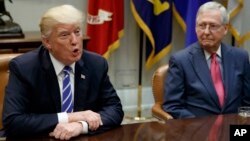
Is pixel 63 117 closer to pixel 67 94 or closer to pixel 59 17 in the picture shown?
pixel 67 94

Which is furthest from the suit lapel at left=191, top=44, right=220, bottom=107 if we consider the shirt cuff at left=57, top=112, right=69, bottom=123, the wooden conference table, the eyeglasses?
the shirt cuff at left=57, top=112, right=69, bottom=123

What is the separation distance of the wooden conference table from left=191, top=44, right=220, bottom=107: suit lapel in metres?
0.59

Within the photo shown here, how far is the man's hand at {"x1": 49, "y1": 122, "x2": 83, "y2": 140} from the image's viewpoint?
6.15 feet

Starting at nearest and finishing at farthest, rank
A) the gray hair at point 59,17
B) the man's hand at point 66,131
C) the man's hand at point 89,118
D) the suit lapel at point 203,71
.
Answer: the man's hand at point 66,131 < the man's hand at point 89,118 < the gray hair at point 59,17 < the suit lapel at point 203,71

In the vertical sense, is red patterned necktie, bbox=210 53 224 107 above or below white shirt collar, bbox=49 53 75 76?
Answer: below

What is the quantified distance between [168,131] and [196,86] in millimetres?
826

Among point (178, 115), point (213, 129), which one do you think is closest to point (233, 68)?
point (178, 115)

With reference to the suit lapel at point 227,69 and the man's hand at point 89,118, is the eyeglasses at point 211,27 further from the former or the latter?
the man's hand at point 89,118

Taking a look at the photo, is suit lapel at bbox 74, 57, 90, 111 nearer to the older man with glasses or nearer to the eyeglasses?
the older man with glasses

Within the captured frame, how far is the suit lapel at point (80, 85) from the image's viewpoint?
2.22 metres

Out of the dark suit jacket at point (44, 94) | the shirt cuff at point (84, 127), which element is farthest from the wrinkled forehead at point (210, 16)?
the shirt cuff at point (84, 127)

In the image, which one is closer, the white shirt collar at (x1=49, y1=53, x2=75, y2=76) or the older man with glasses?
the white shirt collar at (x1=49, y1=53, x2=75, y2=76)

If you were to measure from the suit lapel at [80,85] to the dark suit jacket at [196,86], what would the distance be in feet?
2.20

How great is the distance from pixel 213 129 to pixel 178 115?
634 millimetres
